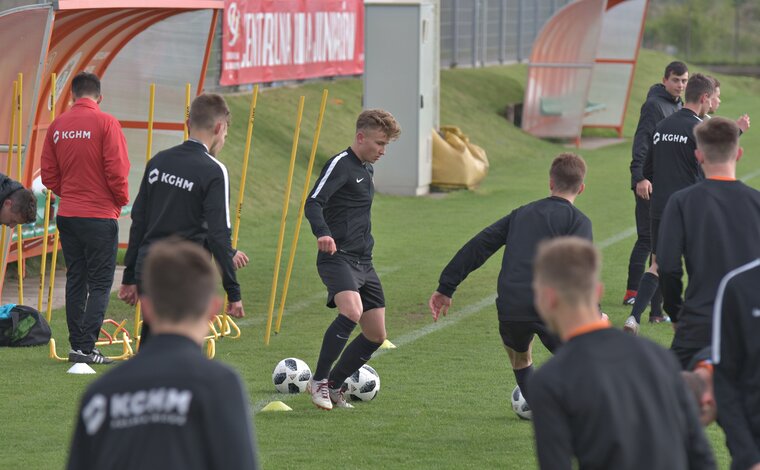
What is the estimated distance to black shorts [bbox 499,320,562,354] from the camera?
262 inches

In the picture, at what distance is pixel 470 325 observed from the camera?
444 inches

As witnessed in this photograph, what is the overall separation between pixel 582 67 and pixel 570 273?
86.7 ft

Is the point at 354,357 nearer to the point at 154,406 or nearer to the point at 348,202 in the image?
the point at 348,202

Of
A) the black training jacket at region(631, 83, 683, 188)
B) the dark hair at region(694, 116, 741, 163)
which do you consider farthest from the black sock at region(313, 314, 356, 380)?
the black training jacket at region(631, 83, 683, 188)

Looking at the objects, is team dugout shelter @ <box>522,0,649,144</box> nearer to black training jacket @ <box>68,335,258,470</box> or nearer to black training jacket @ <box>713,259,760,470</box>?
black training jacket @ <box>713,259,760,470</box>

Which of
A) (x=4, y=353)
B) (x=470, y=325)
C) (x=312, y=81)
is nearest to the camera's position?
(x=4, y=353)

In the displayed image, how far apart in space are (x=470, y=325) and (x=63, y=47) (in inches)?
191

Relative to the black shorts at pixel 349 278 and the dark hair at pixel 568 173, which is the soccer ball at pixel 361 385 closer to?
the black shorts at pixel 349 278

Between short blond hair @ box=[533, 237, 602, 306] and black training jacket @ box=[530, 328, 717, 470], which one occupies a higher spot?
short blond hair @ box=[533, 237, 602, 306]

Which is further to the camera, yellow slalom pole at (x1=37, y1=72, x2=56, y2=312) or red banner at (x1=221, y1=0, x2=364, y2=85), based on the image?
red banner at (x1=221, y1=0, x2=364, y2=85)

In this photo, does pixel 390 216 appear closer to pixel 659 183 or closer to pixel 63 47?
pixel 63 47

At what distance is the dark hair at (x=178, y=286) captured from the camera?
3211 millimetres

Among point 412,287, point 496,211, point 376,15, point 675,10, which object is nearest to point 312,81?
point 376,15

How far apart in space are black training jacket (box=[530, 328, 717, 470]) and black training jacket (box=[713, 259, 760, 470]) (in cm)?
98
